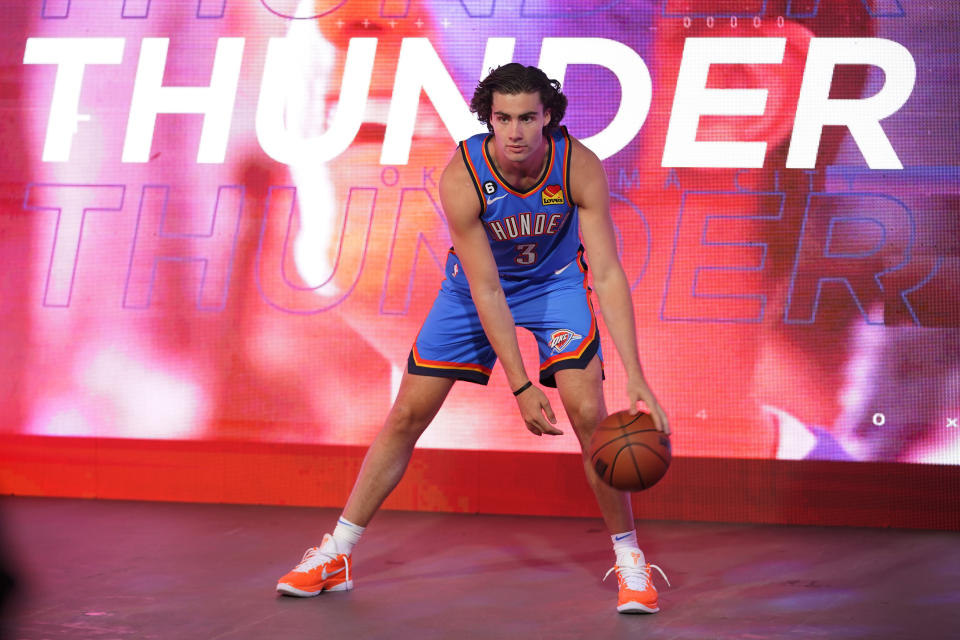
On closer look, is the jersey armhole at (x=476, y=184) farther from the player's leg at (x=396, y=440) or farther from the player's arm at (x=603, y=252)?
the player's leg at (x=396, y=440)

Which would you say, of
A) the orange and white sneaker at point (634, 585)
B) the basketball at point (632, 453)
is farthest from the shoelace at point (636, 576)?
the basketball at point (632, 453)

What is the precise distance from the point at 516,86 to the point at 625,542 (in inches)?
59.0

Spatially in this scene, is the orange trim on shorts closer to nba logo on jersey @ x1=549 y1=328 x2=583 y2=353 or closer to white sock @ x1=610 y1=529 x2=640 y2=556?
nba logo on jersey @ x1=549 y1=328 x2=583 y2=353

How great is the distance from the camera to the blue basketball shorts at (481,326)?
3641mm

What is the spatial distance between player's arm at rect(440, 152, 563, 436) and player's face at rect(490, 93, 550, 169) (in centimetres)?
18

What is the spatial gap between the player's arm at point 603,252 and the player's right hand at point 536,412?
288 mm

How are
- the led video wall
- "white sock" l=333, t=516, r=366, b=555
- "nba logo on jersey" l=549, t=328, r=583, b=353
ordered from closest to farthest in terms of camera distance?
"nba logo on jersey" l=549, t=328, r=583, b=353, "white sock" l=333, t=516, r=366, b=555, the led video wall

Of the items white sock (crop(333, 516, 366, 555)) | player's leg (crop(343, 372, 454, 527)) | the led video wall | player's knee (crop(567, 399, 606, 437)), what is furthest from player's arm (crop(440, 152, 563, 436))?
the led video wall

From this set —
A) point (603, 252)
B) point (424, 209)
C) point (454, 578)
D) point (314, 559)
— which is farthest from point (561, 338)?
point (424, 209)

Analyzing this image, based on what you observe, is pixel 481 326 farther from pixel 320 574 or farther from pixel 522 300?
pixel 320 574

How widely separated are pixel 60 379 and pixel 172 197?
3.33 feet

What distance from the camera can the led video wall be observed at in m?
4.60

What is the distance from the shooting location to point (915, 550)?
4.23 m

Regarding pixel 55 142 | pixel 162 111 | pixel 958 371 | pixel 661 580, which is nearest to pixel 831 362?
pixel 958 371
